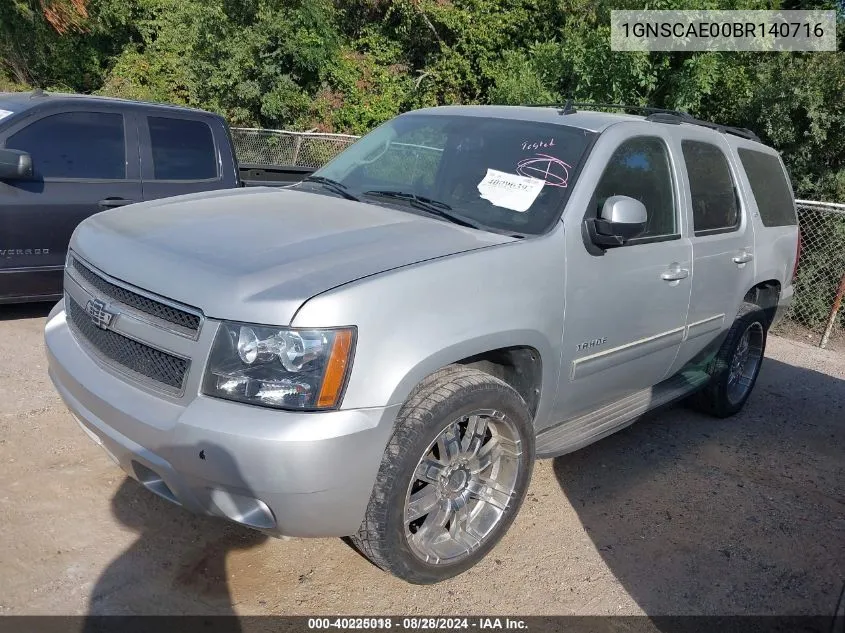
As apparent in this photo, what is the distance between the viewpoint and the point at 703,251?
13.9 feet

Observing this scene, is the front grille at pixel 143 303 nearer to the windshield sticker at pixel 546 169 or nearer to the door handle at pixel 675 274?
the windshield sticker at pixel 546 169

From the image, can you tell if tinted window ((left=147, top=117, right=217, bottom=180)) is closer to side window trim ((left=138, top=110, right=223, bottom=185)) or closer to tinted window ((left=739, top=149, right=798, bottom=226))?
side window trim ((left=138, top=110, right=223, bottom=185))

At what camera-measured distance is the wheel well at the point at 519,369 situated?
3229 mm

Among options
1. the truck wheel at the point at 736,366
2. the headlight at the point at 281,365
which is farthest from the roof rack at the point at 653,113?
the headlight at the point at 281,365

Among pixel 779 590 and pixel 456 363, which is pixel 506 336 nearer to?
pixel 456 363

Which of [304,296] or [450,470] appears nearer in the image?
→ [304,296]

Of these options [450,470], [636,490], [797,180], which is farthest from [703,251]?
[797,180]

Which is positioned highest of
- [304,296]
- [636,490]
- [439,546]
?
[304,296]

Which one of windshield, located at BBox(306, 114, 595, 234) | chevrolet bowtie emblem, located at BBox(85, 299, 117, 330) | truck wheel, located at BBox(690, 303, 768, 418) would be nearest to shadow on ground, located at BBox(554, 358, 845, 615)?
truck wheel, located at BBox(690, 303, 768, 418)

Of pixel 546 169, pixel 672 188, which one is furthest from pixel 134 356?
pixel 672 188

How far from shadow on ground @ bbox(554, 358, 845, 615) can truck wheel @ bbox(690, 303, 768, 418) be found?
13cm

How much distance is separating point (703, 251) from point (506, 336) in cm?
184

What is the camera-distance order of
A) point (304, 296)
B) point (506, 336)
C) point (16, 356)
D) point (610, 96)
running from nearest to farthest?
point (304, 296) → point (506, 336) → point (16, 356) → point (610, 96)

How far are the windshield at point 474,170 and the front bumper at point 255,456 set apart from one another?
4.27 ft
